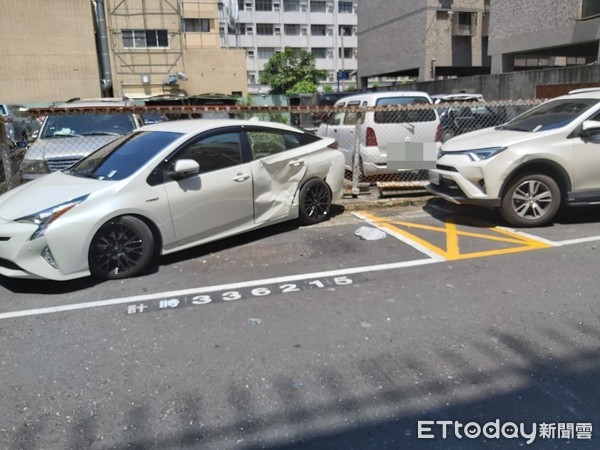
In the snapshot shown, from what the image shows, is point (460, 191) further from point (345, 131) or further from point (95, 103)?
point (95, 103)

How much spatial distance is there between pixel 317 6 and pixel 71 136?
211ft

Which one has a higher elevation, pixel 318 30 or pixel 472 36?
pixel 318 30

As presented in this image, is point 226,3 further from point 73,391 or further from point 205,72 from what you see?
point 73,391

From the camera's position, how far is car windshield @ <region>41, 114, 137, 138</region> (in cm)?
849

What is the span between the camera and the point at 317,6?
6638cm

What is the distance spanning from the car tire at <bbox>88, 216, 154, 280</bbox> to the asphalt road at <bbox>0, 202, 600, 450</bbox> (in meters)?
0.14

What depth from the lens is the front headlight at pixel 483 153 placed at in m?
6.47

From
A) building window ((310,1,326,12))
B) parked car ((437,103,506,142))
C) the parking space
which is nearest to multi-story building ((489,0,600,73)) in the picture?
parked car ((437,103,506,142))

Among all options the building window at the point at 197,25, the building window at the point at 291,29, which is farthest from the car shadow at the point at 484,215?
the building window at the point at 291,29

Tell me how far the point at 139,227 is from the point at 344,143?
532 cm

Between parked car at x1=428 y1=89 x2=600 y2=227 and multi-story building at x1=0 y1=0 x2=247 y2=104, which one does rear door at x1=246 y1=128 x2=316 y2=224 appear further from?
multi-story building at x1=0 y1=0 x2=247 y2=104

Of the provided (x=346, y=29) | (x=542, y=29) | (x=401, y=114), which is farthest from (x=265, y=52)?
(x=401, y=114)

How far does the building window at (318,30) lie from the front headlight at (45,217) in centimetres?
6688

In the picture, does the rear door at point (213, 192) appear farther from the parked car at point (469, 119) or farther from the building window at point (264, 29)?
the building window at point (264, 29)
